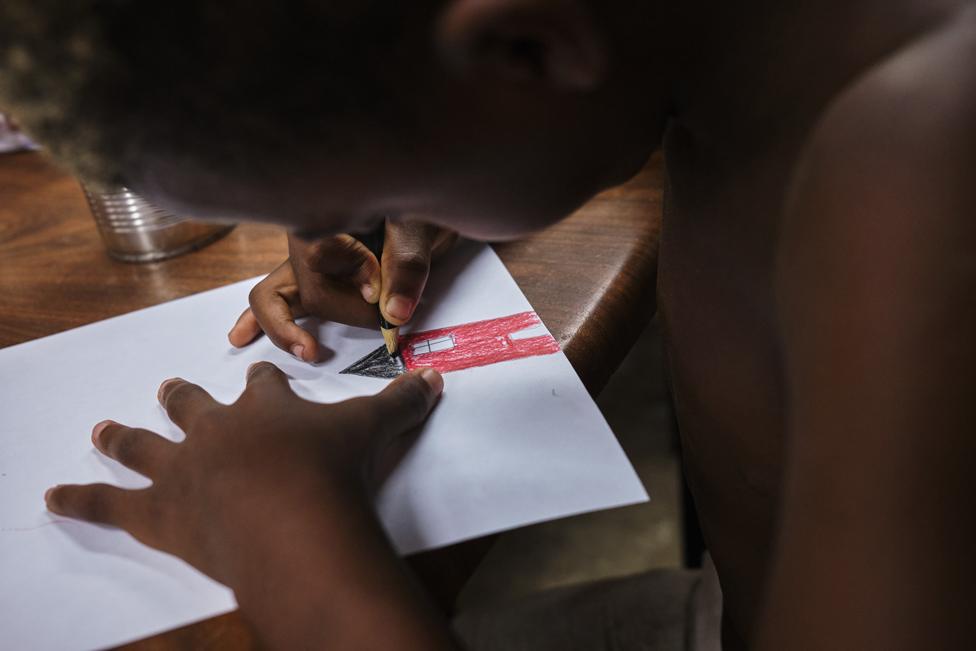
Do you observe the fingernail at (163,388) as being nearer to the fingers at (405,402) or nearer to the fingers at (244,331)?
the fingers at (244,331)

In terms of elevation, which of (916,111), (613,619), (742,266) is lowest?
(613,619)

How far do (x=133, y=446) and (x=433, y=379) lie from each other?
7.8 inches

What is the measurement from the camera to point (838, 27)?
1.14 feet

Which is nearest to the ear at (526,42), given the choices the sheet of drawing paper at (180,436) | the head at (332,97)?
the head at (332,97)

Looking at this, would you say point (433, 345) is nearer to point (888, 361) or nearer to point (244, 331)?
point (244, 331)

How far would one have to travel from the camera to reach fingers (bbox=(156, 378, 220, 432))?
21.7 inches

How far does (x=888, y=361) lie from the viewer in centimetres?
31

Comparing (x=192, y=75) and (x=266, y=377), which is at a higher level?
(x=192, y=75)

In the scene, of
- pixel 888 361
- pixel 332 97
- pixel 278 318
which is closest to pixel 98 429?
pixel 278 318

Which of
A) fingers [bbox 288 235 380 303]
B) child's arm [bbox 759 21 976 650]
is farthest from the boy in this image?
fingers [bbox 288 235 380 303]

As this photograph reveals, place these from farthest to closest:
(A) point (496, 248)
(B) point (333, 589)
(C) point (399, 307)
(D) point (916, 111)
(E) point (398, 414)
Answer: (A) point (496, 248), (C) point (399, 307), (E) point (398, 414), (B) point (333, 589), (D) point (916, 111)

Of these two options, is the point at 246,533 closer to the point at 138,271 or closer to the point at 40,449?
the point at 40,449

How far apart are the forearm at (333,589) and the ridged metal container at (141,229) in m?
0.45

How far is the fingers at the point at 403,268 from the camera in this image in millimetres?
634
